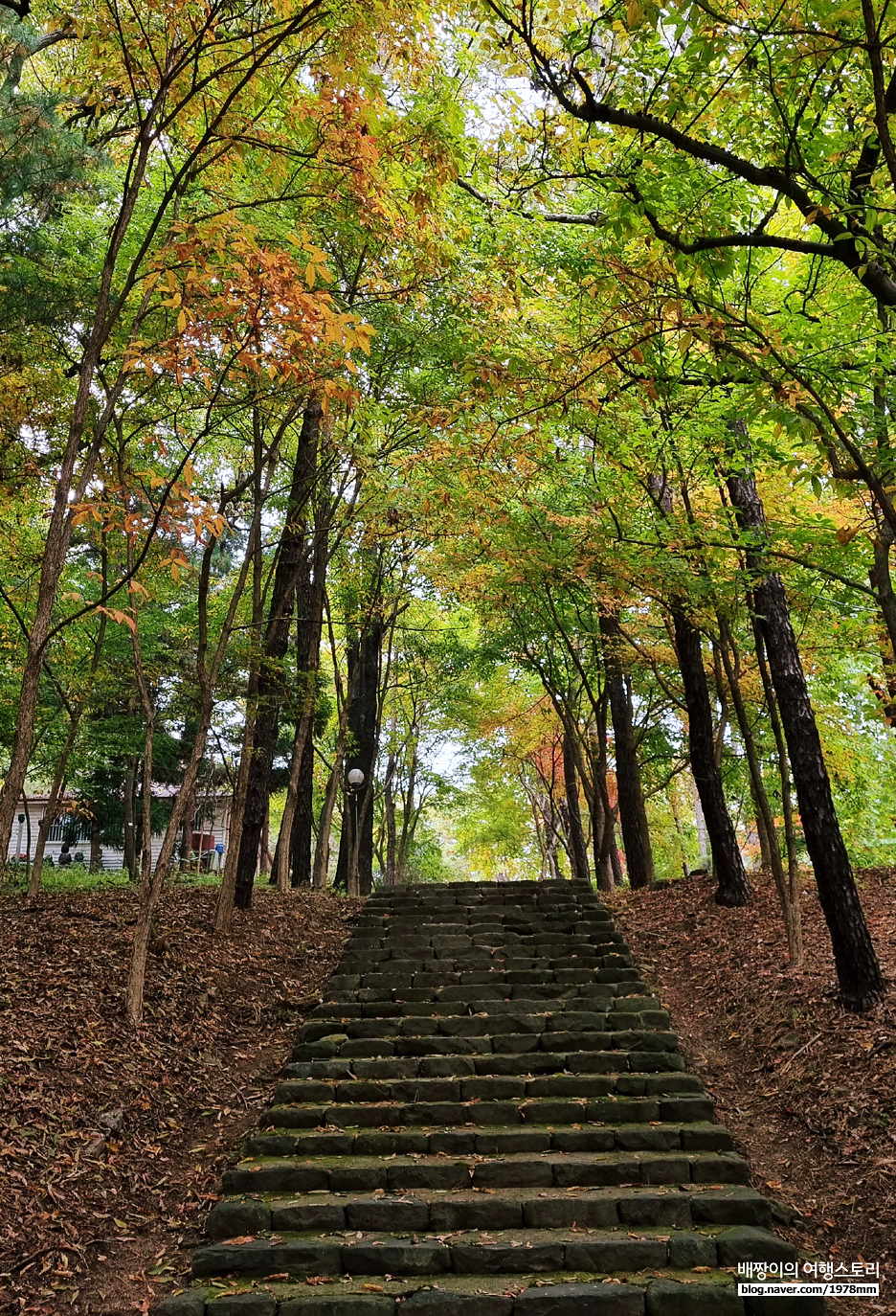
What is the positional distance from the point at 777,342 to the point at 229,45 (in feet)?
12.5

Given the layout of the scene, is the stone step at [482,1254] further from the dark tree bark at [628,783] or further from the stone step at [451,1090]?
the dark tree bark at [628,783]

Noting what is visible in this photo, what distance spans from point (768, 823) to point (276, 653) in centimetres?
573

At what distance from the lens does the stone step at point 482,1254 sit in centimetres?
394

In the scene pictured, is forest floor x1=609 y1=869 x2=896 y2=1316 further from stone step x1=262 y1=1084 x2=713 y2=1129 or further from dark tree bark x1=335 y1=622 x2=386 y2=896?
dark tree bark x1=335 y1=622 x2=386 y2=896

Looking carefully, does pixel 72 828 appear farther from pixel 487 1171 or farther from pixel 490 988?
pixel 487 1171

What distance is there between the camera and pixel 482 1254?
13.1 feet

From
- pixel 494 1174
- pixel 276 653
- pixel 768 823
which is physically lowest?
pixel 494 1174

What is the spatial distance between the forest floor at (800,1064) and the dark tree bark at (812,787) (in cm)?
29

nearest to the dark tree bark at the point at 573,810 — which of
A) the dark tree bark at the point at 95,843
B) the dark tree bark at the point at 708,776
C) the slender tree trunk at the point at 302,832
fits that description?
the slender tree trunk at the point at 302,832

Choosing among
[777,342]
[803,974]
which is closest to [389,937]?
[803,974]

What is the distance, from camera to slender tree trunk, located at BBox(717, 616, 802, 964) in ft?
23.5

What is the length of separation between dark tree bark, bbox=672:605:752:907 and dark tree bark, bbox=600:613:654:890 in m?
2.10

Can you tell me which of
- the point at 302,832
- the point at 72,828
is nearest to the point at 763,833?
→ the point at 302,832

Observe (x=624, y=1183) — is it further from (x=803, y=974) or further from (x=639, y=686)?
(x=639, y=686)
